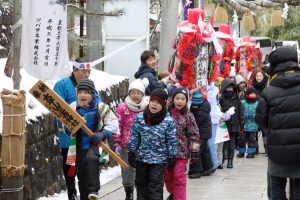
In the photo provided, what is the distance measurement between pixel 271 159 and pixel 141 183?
1.71 metres

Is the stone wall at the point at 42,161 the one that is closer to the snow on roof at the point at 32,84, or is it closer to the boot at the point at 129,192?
the snow on roof at the point at 32,84

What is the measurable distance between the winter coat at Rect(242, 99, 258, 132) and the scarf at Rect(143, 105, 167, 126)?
5.94 m

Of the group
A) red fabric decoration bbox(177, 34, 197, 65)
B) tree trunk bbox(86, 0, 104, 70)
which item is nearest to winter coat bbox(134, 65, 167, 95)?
red fabric decoration bbox(177, 34, 197, 65)

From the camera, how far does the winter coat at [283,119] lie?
637 cm

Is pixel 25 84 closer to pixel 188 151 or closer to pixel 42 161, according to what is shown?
pixel 42 161

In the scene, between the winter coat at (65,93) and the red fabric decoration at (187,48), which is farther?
the red fabric decoration at (187,48)

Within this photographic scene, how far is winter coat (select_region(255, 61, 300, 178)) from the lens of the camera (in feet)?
20.9

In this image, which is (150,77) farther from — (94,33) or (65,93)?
(94,33)

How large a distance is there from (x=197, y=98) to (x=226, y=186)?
5.05 ft

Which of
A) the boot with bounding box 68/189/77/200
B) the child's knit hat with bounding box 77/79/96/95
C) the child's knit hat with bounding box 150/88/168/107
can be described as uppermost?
the child's knit hat with bounding box 77/79/96/95

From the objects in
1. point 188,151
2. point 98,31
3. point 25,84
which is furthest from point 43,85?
point 98,31

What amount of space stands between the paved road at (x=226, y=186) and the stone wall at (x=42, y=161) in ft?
2.57

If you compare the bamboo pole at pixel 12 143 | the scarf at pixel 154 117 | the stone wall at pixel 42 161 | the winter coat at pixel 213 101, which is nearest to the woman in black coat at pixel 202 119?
the winter coat at pixel 213 101

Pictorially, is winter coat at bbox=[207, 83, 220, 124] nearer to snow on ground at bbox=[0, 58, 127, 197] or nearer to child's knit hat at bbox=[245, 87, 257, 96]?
snow on ground at bbox=[0, 58, 127, 197]
